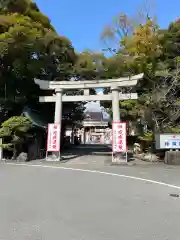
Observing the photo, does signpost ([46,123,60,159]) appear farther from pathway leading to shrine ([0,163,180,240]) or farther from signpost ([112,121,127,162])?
pathway leading to shrine ([0,163,180,240])

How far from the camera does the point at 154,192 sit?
8062 millimetres

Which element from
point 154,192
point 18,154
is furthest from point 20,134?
point 154,192

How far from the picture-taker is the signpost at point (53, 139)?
689 inches

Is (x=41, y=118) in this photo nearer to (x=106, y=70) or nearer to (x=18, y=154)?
(x=18, y=154)

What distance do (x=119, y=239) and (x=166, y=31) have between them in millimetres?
20847

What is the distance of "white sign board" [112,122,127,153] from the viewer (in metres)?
16.8

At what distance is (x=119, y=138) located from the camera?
16984 mm

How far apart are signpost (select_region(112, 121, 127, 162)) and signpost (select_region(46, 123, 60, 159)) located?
3.42m

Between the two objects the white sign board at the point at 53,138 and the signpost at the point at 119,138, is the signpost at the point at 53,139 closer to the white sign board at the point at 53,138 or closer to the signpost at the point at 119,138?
the white sign board at the point at 53,138

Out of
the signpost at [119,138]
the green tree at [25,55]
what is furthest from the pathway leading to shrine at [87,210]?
the green tree at [25,55]

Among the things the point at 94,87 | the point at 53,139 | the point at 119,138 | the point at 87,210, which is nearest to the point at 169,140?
the point at 119,138

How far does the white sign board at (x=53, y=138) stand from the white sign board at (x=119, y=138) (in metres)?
3.42

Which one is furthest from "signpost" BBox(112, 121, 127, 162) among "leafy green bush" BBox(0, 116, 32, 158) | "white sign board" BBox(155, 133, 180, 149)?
"leafy green bush" BBox(0, 116, 32, 158)

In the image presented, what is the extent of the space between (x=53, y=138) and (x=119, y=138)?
403cm
